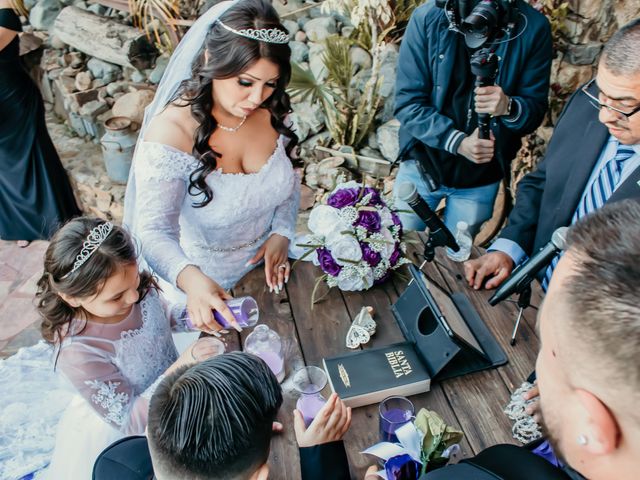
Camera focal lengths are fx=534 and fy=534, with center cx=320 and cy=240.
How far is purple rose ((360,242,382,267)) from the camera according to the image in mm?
1946

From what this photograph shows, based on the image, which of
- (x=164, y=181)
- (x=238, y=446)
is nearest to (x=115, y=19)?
(x=164, y=181)

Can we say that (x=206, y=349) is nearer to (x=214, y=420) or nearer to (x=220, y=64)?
(x=214, y=420)

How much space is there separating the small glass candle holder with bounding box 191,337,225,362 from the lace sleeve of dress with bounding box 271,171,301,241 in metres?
0.83

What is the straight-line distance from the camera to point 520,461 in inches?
43.2

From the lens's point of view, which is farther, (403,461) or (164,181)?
(164,181)

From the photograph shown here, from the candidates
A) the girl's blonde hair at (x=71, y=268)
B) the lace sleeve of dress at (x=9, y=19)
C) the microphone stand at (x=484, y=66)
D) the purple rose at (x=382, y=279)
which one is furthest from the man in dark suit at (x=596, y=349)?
the lace sleeve of dress at (x=9, y=19)

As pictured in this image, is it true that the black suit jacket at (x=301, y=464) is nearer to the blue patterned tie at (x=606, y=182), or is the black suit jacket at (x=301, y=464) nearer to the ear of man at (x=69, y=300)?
the ear of man at (x=69, y=300)

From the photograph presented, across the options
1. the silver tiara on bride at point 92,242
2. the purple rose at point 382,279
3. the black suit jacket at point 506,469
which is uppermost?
the black suit jacket at point 506,469

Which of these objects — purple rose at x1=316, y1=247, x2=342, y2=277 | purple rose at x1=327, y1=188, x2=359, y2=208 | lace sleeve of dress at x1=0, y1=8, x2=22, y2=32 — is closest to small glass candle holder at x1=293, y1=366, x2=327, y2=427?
purple rose at x1=316, y1=247, x2=342, y2=277

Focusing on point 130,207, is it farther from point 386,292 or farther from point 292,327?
point 386,292

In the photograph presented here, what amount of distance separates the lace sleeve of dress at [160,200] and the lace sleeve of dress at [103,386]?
0.42 metres

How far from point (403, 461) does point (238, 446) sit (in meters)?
0.46

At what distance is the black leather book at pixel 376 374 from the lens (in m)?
1.65

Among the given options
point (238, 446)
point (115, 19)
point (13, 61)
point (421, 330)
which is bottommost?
point (115, 19)
